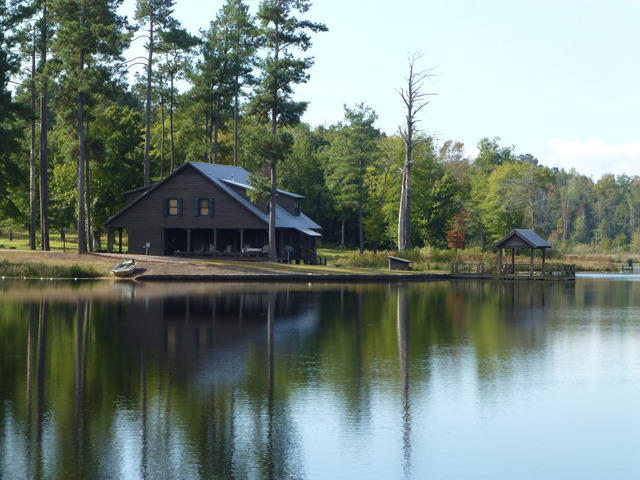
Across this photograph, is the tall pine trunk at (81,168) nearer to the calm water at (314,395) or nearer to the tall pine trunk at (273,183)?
the tall pine trunk at (273,183)

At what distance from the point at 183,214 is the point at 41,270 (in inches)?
637

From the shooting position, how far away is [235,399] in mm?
14531

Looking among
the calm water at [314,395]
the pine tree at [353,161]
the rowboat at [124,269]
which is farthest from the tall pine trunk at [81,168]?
the pine tree at [353,161]

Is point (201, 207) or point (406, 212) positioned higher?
point (201, 207)

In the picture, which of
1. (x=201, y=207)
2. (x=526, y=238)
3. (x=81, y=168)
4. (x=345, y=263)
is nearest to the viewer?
(x=81, y=168)

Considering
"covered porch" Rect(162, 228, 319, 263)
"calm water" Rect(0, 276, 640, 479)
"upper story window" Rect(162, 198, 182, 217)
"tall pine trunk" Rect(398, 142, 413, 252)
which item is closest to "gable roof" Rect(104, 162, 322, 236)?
"covered porch" Rect(162, 228, 319, 263)

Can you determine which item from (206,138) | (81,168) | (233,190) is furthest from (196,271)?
(206,138)

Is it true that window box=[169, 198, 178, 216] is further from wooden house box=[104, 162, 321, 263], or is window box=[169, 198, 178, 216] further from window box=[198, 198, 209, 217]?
window box=[198, 198, 209, 217]

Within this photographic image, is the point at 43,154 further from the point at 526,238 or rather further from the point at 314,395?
the point at 314,395

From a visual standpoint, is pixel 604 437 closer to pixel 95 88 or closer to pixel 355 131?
pixel 95 88

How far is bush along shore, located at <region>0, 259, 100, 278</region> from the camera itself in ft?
167

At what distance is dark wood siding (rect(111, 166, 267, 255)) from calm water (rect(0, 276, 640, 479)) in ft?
112

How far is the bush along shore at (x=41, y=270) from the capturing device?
51.0 m

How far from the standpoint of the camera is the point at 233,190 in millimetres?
66250
